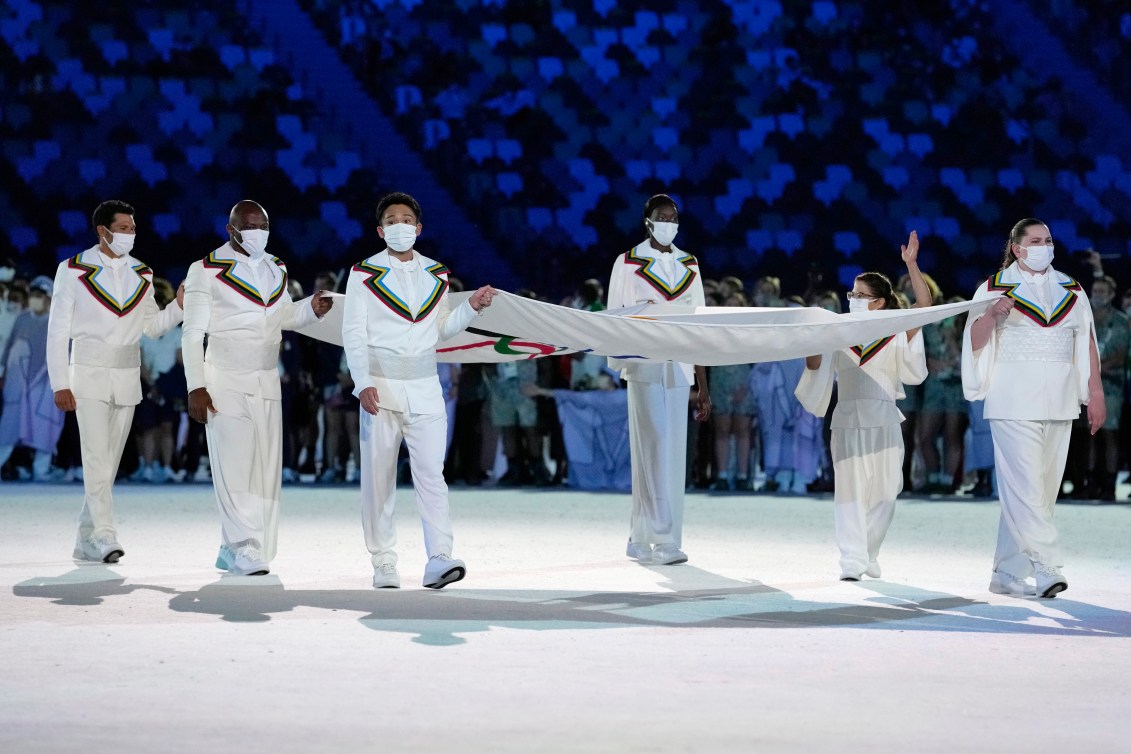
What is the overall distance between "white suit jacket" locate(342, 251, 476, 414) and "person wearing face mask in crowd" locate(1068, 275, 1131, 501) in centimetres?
808

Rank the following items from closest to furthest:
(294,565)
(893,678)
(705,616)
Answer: (893,678)
(705,616)
(294,565)

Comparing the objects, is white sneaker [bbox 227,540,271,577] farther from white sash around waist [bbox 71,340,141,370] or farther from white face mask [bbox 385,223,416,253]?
white face mask [bbox 385,223,416,253]

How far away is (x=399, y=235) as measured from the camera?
773cm

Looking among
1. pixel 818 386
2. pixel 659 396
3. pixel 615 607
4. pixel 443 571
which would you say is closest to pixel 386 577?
pixel 443 571

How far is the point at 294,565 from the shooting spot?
8930mm

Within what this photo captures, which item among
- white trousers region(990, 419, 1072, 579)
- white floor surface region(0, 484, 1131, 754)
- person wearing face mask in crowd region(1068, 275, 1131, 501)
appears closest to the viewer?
Result: white floor surface region(0, 484, 1131, 754)

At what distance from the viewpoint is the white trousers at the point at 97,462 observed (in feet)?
29.7

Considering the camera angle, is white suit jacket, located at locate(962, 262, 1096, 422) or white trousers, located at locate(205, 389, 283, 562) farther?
white trousers, located at locate(205, 389, 283, 562)

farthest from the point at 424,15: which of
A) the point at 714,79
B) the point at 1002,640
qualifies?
the point at 1002,640

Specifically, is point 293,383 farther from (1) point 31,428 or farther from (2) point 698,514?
Answer: (2) point 698,514

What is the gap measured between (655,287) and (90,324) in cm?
336

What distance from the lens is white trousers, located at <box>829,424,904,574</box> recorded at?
857 centimetres

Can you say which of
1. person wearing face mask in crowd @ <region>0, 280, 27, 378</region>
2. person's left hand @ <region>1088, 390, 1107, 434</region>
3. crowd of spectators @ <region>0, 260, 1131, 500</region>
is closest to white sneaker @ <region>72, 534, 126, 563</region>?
crowd of spectators @ <region>0, 260, 1131, 500</region>

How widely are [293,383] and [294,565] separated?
6.97m
